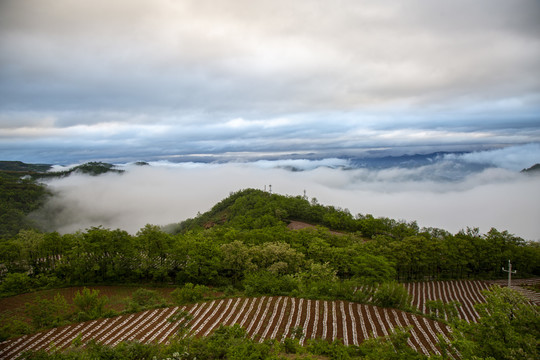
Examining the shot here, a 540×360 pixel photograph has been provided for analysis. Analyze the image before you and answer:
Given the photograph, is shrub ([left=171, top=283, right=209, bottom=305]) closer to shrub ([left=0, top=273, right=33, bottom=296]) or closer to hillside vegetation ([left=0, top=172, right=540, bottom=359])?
hillside vegetation ([left=0, top=172, right=540, bottom=359])

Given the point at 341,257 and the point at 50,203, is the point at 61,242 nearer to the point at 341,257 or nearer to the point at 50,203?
the point at 341,257

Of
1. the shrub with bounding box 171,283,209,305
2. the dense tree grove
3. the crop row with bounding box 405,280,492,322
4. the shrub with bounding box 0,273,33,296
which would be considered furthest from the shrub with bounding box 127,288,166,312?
the crop row with bounding box 405,280,492,322

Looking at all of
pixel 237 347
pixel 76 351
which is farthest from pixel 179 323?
pixel 237 347

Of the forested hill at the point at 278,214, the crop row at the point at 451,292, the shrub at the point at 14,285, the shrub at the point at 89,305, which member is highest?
the shrub at the point at 89,305

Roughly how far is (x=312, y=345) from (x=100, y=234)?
114 feet

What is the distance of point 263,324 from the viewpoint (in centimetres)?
2270

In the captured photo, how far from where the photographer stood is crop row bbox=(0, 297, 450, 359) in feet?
66.7

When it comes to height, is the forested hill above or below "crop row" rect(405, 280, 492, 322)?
above

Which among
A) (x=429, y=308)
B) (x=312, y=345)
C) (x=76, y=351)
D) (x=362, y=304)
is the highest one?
(x=76, y=351)

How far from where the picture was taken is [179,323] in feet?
75.4

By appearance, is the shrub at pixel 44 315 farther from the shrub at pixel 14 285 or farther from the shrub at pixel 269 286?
the shrub at pixel 269 286

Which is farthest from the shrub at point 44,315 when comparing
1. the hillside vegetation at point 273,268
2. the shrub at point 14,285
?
the shrub at point 14,285

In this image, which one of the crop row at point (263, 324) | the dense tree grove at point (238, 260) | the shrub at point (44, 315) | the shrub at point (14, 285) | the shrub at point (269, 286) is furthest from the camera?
the dense tree grove at point (238, 260)

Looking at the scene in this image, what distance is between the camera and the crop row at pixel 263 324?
66.7ft
